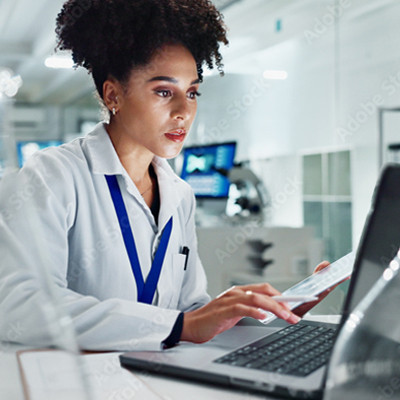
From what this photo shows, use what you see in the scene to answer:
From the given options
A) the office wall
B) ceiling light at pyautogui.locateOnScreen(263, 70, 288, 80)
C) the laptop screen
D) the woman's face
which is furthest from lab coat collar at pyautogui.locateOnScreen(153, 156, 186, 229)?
ceiling light at pyautogui.locateOnScreen(263, 70, 288, 80)

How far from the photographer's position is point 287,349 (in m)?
0.76

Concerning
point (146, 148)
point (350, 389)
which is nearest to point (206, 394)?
point (350, 389)

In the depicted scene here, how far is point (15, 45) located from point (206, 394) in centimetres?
789

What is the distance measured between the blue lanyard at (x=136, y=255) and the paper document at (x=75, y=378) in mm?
291

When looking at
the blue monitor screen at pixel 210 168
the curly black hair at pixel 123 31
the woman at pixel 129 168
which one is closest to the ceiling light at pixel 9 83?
the woman at pixel 129 168

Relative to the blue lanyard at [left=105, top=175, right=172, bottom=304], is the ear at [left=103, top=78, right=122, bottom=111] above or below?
above

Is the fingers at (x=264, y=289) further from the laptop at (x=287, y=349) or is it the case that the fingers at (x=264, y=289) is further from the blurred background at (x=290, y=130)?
the blurred background at (x=290, y=130)

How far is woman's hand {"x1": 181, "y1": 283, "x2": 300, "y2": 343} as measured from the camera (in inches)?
30.4

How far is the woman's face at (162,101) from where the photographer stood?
1168 millimetres

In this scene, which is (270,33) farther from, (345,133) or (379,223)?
(379,223)

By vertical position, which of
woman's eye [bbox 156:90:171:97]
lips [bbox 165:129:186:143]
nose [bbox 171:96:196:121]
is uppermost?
woman's eye [bbox 156:90:171:97]

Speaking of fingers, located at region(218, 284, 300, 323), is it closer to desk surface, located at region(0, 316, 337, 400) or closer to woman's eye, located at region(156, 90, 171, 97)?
desk surface, located at region(0, 316, 337, 400)

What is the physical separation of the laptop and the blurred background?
7.57 ft

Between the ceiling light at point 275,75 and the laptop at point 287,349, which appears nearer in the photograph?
the laptop at point 287,349
